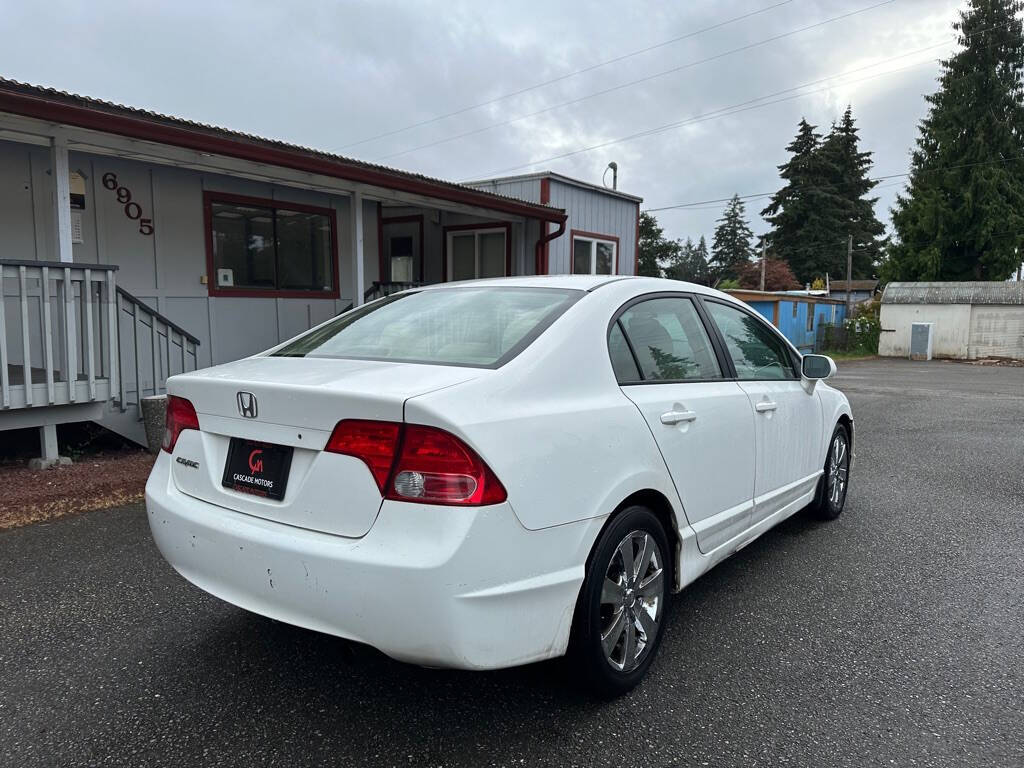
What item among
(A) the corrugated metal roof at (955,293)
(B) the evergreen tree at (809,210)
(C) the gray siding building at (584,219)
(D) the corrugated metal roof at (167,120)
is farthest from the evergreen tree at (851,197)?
(D) the corrugated metal roof at (167,120)

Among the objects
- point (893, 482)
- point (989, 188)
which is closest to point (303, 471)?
point (893, 482)

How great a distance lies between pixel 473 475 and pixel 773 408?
2215 mm

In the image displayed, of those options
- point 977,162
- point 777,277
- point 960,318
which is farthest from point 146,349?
point 777,277

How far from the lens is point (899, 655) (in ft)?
9.87

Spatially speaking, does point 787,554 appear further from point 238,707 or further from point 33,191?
point 33,191

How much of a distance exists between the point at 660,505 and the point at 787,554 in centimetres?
184

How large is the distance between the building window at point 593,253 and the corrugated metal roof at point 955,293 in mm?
20471

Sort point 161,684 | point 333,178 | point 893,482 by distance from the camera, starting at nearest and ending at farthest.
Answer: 1. point 161,684
2. point 893,482
3. point 333,178

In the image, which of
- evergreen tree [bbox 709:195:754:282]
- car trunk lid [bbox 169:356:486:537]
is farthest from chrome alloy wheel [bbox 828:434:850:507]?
evergreen tree [bbox 709:195:754:282]

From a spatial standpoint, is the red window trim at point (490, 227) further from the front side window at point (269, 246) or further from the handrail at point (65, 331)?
the handrail at point (65, 331)

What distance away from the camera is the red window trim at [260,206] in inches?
351

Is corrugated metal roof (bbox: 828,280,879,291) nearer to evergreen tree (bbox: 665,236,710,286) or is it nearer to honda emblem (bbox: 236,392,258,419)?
evergreen tree (bbox: 665,236,710,286)

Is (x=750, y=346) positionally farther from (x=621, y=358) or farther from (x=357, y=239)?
(x=357, y=239)

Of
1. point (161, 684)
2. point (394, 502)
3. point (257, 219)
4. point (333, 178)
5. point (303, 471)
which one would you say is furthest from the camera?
point (257, 219)
